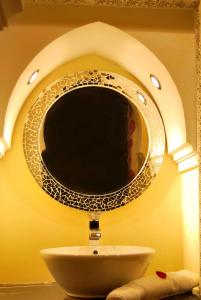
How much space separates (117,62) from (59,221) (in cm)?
61

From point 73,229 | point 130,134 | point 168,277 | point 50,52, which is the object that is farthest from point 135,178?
point 50,52

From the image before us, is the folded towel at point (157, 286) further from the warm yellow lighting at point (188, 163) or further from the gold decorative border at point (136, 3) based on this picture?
the gold decorative border at point (136, 3)

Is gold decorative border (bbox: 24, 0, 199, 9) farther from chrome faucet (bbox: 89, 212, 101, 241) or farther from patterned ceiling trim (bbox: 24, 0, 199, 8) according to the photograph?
chrome faucet (bbox: 89, 212, 101, 241)

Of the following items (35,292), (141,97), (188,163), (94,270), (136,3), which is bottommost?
(35,292)

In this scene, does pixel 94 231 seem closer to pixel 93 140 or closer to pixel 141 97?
pixel 93 140

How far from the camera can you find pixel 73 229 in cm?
152

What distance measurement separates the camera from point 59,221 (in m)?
1.52

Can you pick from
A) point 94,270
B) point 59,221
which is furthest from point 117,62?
point 94,270

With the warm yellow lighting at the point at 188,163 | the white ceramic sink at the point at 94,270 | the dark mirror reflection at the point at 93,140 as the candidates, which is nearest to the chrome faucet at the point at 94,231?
the dark mirror reflection at the point at 93,140

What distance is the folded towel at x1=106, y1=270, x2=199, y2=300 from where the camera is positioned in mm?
1105

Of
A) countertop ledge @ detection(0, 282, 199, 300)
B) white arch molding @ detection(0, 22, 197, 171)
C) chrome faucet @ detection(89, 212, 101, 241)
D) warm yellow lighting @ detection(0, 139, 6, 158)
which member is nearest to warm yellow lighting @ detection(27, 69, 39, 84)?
white arch molding @ detection(0, 22, 197, 171)

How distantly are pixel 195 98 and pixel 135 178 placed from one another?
1.19 feet

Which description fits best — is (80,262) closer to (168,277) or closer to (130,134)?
(168,277)

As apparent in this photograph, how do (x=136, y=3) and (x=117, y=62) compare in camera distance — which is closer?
(x=136, y=3)
